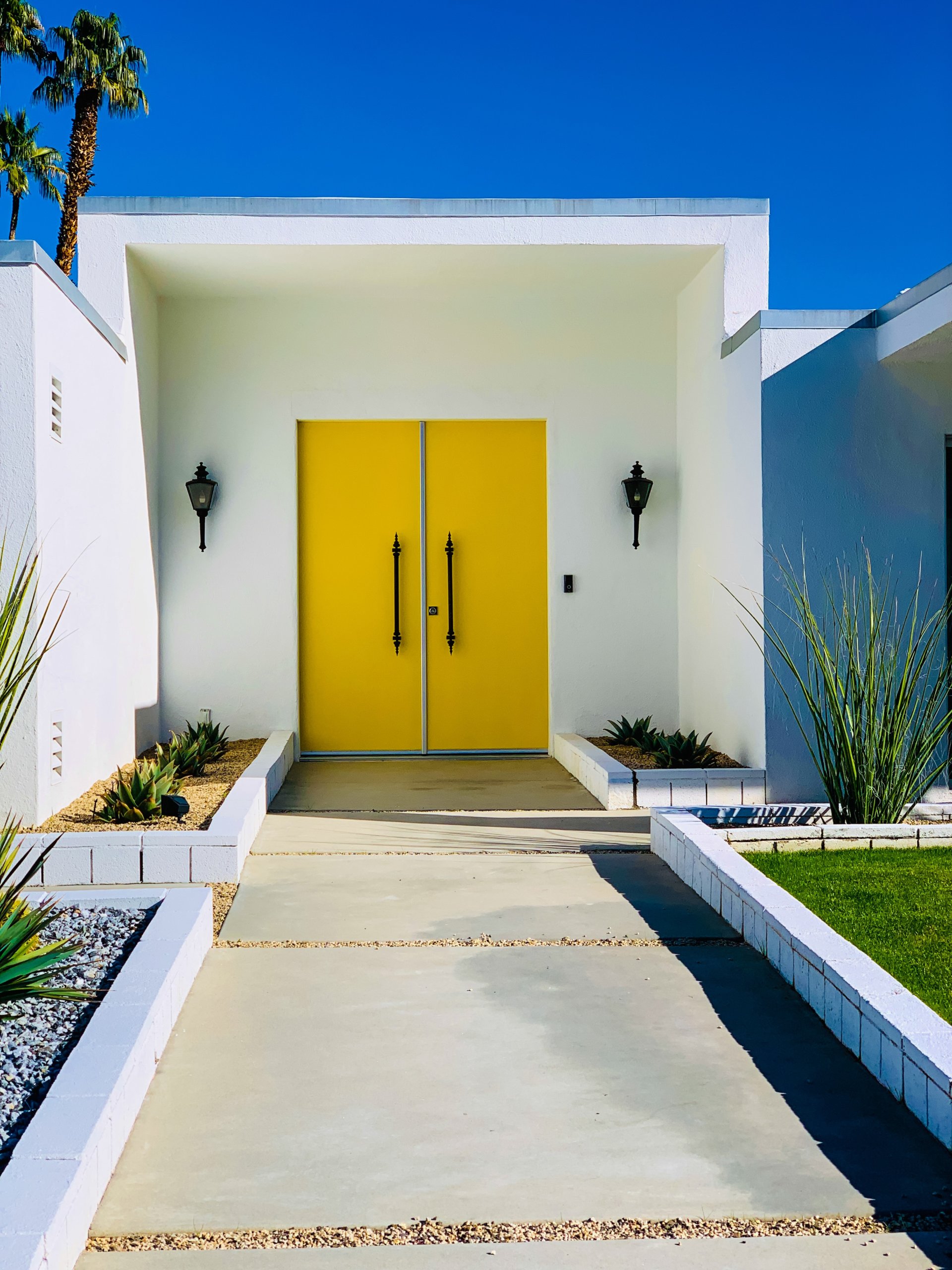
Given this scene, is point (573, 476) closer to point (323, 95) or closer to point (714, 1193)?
point (714, 1193)

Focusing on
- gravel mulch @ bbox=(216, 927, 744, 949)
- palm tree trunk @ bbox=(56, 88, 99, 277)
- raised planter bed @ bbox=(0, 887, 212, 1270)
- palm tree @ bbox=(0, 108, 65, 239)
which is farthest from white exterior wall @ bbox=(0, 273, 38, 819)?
palm tree @ bbox=(0, 108, 65, 239)

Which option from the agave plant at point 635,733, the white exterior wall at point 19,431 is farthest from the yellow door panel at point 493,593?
the white exterior wall at point 19,431

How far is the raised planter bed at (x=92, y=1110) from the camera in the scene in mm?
1742

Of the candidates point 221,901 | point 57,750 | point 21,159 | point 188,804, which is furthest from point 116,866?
point 21,159

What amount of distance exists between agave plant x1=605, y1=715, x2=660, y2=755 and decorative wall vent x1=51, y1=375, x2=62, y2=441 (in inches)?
144

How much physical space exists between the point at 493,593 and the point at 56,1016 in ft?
17.9

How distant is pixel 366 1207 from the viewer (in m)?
2.00

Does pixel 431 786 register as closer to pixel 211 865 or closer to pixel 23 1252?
pixel 211 865

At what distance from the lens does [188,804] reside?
200 inches

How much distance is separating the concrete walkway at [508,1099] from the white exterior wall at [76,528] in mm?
1583

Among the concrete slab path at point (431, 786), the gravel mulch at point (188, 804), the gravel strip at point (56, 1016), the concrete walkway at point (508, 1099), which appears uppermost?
the gravel mulch at point (188, 804)

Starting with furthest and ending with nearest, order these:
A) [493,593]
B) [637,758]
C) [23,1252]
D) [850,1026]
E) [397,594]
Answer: [493,593], [397,594], [637,758], [850,1026], [23,1252]

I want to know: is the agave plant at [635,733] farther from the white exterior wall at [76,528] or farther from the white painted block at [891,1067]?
the white painted block at [891,1067]

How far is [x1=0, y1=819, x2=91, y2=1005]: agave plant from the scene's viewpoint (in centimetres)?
256
